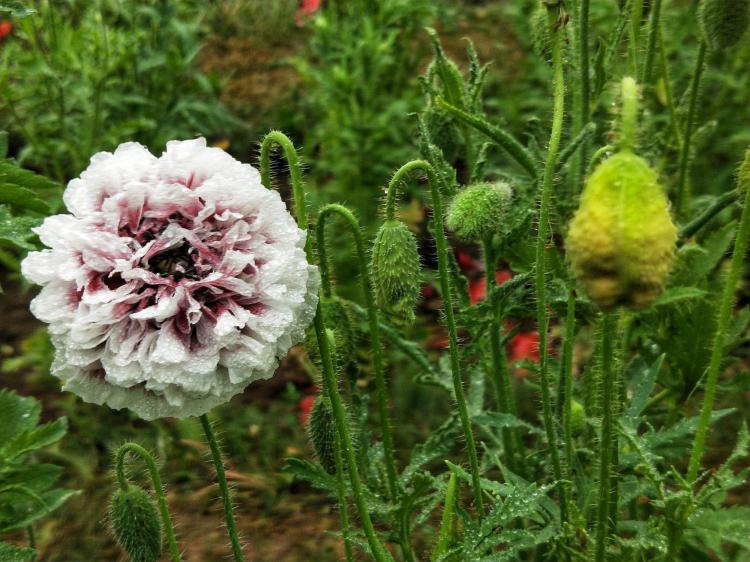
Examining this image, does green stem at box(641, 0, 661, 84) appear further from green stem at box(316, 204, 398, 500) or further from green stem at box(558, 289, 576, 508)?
green stem at box(316, 204, 398, 500)

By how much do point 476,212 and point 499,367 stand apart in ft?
1.33

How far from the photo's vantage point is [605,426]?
4.63ft

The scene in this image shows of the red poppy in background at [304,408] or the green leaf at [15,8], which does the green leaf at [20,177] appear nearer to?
the green leaf at [15,8]

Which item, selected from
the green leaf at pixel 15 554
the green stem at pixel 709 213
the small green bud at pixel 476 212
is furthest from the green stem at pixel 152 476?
the green stem at pixel 709 213

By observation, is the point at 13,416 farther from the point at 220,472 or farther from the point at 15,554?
the point at 220,472

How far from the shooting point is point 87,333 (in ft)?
4.29

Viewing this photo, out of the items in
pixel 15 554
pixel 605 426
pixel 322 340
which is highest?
pixel 322 340

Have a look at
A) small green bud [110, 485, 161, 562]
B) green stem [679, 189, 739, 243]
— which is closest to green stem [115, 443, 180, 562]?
small green bud [110, 485, 161, 562]

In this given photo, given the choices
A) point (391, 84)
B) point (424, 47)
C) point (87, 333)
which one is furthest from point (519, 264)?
point (424, 47)

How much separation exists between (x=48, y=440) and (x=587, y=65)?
1238mm

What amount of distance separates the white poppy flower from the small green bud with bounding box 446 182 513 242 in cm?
32

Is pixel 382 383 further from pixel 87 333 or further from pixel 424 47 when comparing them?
pixel 424 47

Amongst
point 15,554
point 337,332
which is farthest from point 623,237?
point 15,554

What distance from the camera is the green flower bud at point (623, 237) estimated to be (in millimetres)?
1086
